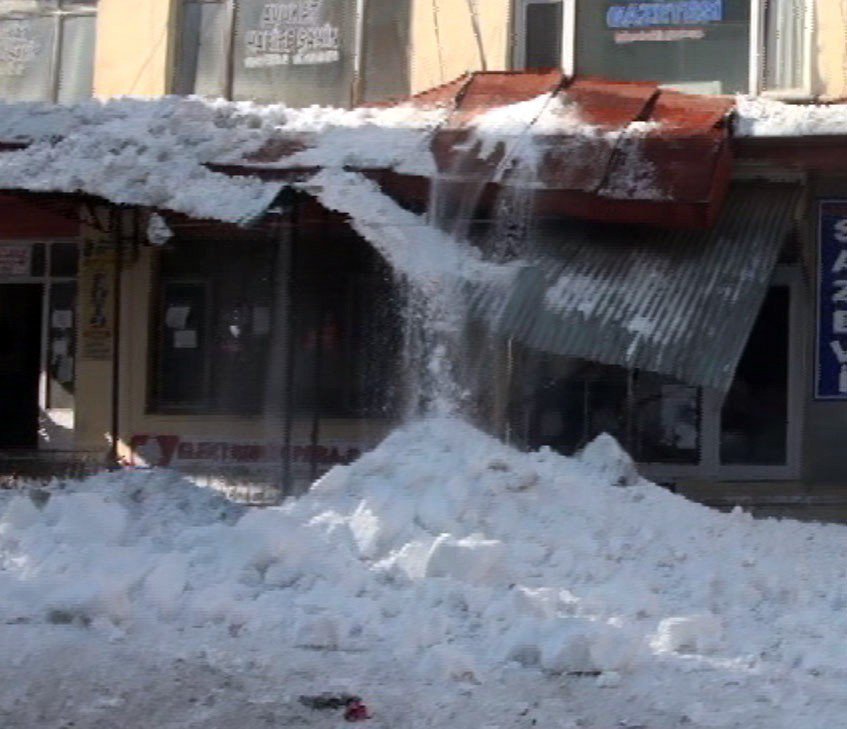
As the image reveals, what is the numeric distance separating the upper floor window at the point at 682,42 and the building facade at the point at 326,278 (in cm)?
2

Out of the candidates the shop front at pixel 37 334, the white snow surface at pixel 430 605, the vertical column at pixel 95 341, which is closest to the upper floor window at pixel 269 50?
the vertical column at pixel 95 341

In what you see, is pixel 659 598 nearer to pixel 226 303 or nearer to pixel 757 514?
pixel 757 514

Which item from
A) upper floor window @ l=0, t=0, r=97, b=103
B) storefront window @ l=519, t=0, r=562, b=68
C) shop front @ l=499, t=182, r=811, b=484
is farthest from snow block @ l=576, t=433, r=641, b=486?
upper floor window @ l=0, t=0, r=97, b=103

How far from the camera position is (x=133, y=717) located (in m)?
5.23

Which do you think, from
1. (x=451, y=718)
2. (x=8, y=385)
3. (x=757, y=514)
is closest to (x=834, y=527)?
(x=757, y=514)

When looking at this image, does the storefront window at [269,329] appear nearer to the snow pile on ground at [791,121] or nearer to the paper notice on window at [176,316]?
the paper notice on window at [176,316]

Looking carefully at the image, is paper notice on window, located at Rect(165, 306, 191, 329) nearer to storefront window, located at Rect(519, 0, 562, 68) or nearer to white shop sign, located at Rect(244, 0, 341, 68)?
white shop sign, located at Rect(244, 0, 341, 68)

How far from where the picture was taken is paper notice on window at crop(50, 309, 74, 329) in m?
14.2

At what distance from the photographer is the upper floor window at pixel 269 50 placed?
44.3 feet

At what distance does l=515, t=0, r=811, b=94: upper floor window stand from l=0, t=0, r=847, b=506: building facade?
0.07ft

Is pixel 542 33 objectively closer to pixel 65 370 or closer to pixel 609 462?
pixel 609 462

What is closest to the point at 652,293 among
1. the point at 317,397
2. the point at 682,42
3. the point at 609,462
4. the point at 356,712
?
the point at 609,462

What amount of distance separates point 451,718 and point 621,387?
7171mm

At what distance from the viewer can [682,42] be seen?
12.4 m
